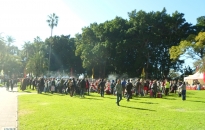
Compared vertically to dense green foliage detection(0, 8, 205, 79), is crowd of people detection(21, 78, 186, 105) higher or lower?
lower

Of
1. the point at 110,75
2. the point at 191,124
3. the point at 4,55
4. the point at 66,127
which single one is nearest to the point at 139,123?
the point at 191,124

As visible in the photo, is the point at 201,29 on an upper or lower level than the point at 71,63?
upper

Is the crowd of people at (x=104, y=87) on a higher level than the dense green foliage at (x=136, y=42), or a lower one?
lower

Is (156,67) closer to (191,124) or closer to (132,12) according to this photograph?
(132,12)

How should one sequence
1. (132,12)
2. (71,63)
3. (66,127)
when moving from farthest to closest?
(71,63) → (132,12) → (66,127)

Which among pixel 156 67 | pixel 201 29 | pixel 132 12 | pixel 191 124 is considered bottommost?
pixel 191 124

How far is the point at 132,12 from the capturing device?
198ft

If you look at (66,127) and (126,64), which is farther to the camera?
(126,64)

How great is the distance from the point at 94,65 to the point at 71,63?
22.5 meters

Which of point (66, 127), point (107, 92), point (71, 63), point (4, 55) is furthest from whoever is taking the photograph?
point (71, 63)

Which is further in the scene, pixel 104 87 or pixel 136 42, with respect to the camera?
pixel 136 42

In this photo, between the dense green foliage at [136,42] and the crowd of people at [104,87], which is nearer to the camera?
the crowd of people at [104,87]

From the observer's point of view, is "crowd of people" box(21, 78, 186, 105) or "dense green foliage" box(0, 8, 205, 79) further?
"dense green foliage" box(0, 8, 205, 79)

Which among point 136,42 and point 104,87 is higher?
point 136,42
